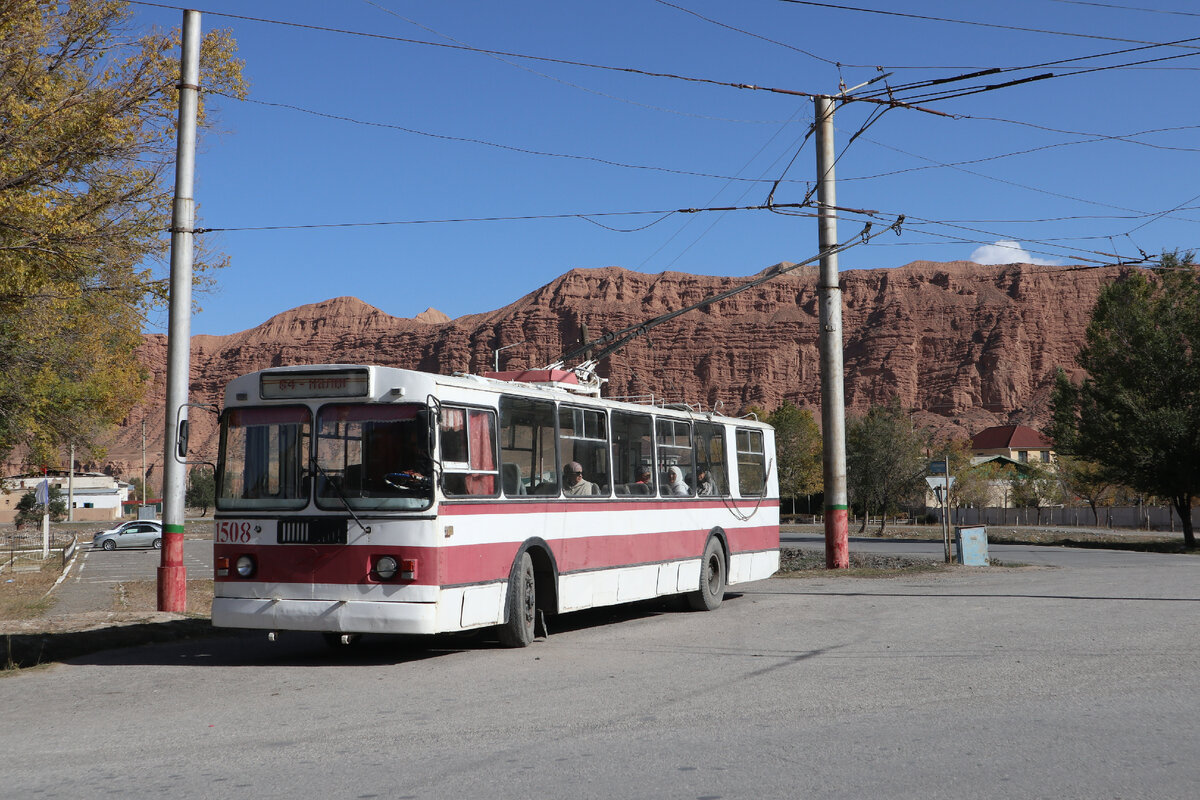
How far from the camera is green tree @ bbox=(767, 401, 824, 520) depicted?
299ft

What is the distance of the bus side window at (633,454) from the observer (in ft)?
44.8

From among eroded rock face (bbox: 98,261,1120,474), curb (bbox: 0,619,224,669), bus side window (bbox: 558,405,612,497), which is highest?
eroded rock face (bbox: 98,261,1120,474)

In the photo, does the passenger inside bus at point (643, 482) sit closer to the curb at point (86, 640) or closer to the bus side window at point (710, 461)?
the bus side window at point (710, 461)

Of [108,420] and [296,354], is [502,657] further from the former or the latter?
[296,354]

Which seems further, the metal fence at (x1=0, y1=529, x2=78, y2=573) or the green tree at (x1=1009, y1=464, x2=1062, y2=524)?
the green tree at (x1=1009, y1=464, x2=1062, y2=524)

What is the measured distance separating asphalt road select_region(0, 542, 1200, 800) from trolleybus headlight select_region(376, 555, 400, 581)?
856 mm

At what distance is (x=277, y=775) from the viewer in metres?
5.98

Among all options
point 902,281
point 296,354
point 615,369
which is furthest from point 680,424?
point 296,354

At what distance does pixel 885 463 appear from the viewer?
60.3m

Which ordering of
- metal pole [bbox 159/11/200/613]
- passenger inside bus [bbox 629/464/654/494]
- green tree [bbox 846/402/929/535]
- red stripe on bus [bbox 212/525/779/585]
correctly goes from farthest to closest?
green tree [bbox 846/402/929/535], metal pole [bbox 159/11/200/613], passenger inside bus [bbox 629/464/654/494], red stripe on bus [bbox 212/525/779/585]

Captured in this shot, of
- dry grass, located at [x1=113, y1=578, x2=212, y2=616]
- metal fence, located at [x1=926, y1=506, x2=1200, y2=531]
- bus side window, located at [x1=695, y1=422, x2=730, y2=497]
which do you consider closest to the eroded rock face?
metal fence, located at [x1=926, y1=506, x2=1200, y2=531]

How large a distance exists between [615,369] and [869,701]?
151 m

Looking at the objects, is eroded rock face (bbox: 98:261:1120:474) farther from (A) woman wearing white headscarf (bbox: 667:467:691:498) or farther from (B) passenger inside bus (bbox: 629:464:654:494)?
(B) passenger inside bus (bbox: 629:464:654:494)

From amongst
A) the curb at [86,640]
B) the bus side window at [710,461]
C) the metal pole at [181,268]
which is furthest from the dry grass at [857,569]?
the curb at [86,640]
